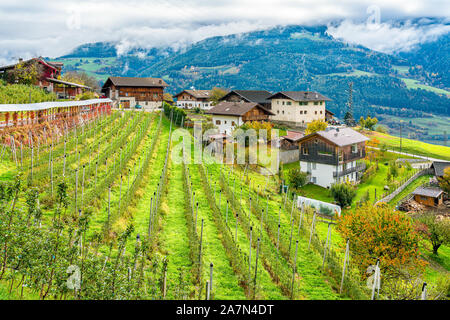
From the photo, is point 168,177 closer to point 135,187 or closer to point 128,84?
point 135,187

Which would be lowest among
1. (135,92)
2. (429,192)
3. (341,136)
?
(429,192)

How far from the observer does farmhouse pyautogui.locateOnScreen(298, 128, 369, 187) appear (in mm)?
38750

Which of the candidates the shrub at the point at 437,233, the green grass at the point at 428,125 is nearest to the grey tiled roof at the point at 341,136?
the shrub at the point at 437,233

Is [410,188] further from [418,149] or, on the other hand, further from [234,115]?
[234,115]

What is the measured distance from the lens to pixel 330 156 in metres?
39.1

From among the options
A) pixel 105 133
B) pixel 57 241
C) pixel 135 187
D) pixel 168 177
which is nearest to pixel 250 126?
pixel 105 133

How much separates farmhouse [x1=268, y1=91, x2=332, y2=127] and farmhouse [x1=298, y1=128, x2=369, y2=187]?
86.5 ft

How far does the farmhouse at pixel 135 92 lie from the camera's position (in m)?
66.9

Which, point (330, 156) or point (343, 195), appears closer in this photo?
point (343, 195)

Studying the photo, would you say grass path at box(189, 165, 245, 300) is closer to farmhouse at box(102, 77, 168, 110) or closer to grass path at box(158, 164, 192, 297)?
grass path at box(158, 164, 192, 297)

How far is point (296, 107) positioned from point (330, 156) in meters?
31.4

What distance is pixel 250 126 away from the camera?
47.2 metres

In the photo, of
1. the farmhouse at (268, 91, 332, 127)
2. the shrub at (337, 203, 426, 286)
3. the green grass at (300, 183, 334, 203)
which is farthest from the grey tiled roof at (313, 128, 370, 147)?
the farmhouse at (268, 91, 332, 127)

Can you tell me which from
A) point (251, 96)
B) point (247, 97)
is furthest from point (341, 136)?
point (251, 96)
